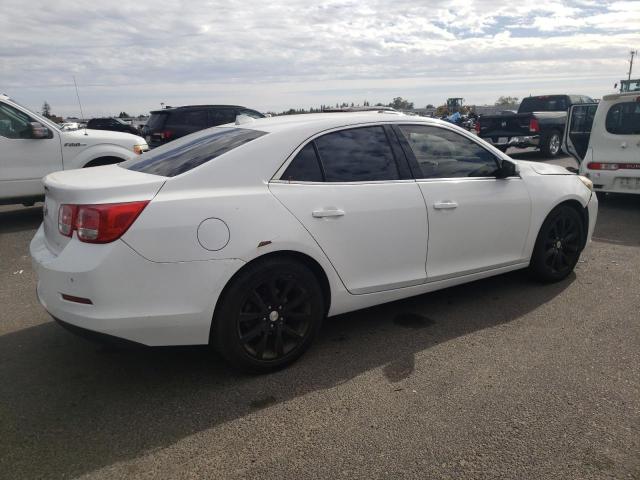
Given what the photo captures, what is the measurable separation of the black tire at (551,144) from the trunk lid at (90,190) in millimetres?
13895

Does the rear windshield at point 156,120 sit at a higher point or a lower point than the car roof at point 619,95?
lower

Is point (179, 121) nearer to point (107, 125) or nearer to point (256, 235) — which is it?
point (256, 235)

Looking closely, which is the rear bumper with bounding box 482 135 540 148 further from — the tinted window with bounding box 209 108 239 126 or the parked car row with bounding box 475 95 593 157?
the tinted window with bounding box 209 108 239 126

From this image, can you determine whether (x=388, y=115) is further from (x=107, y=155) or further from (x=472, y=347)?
(x=107, y=155)

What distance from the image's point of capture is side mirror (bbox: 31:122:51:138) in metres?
7.60

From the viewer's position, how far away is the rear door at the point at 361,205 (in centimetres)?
330

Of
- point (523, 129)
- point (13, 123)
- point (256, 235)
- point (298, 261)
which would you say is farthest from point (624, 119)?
point (13, 123)

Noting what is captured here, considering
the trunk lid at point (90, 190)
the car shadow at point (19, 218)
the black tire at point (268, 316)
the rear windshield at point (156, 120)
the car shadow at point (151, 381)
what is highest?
the rear windshield at point (156, 120)

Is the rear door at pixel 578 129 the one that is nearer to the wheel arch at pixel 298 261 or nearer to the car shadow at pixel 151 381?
the car shadow at pixel 151 381

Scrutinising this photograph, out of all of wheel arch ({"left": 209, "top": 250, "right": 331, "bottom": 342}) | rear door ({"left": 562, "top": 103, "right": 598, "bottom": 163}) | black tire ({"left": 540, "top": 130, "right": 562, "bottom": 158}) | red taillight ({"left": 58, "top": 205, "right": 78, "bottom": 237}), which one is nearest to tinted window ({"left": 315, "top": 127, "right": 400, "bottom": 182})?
wheel arch ({"left": 209, "top": 250, "right": 331, "bottom": 342})

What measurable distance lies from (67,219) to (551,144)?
48.9ft

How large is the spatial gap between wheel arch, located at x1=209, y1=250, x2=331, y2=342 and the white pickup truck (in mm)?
5940

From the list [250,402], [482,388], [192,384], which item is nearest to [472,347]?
[482,388]

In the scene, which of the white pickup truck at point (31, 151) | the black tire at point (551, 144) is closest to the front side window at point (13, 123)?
the white pickup truck at point (31, 151)
